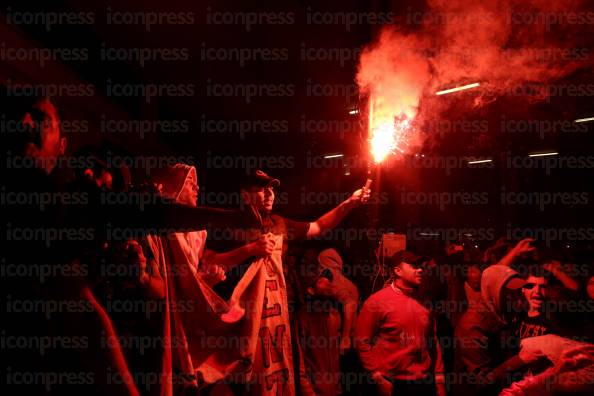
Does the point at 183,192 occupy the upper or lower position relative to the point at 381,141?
lower

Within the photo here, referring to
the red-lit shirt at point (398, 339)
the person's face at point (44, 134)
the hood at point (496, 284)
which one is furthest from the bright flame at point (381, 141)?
the person's face at point (44, 134)

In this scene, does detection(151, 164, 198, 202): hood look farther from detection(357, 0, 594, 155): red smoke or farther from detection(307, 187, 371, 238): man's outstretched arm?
detection(357, 0, 594, 155): red smoke

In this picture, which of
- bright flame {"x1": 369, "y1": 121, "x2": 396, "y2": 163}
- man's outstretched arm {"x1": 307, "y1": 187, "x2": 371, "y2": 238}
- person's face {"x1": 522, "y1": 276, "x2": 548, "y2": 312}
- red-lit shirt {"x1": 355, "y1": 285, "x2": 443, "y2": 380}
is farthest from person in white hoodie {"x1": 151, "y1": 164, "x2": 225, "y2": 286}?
person's face {"x1": 522, "y1": 276, "x2": 548, "y2": 312}

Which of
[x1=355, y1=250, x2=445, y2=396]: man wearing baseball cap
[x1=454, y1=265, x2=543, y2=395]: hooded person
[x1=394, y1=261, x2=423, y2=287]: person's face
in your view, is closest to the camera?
[x1=355, y1=250, x2=445, y2=396]: man wearing baseball cap

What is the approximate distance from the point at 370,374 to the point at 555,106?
6206 millimetres

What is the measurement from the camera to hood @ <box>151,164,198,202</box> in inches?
131

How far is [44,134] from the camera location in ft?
6.73

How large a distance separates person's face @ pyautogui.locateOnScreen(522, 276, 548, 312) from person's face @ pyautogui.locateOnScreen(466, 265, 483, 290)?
0.79 metres

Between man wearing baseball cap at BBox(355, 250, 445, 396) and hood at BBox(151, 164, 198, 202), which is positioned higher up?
hood at BBox(151, 164, 198, 202)

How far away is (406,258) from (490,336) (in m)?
1.38

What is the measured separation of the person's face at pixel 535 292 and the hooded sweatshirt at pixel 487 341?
23 centimetres

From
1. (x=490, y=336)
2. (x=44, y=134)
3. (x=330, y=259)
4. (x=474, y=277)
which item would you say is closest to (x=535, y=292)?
(x=490, y=336)

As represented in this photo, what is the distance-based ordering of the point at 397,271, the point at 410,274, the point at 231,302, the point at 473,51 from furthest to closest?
the point at 473,51 < the point at 397,271 < the point at 410,274 < the point at 231,302

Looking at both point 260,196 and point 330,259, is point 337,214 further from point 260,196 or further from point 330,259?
point 330,259
